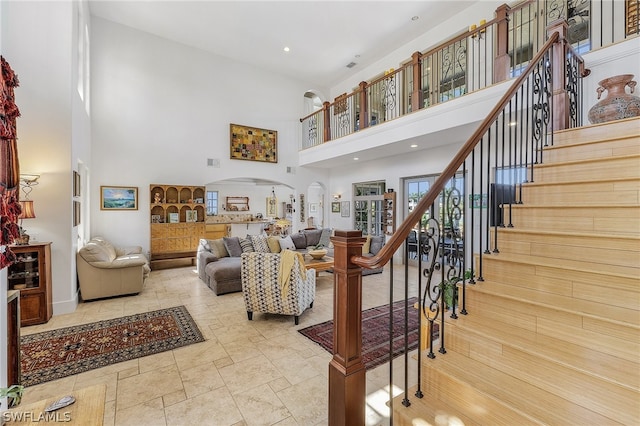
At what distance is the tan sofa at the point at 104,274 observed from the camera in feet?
14.6

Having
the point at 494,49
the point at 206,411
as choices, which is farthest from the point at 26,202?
the point at 494,49

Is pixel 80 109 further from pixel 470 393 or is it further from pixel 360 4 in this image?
pixel 470 393

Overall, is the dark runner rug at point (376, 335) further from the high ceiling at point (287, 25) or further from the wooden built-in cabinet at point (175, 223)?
the high ceiling at point (287, 25)

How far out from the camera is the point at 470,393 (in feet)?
5.24

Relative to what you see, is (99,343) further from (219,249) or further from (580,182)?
(580,182)

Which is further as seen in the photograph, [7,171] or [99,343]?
[99,343]

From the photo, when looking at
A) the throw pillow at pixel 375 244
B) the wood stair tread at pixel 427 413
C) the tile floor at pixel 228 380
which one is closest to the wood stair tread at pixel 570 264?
the wood stair tread at pixel 427 413

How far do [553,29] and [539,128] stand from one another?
1.16 meters

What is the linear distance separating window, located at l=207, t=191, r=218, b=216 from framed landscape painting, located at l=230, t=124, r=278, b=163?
4652mm

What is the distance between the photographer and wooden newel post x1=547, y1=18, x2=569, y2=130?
9.89 ft

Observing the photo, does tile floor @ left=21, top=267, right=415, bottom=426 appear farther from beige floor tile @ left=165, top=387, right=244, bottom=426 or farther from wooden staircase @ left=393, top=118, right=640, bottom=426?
wooden staircase @ left=393, top=118, right=640, bottom=426

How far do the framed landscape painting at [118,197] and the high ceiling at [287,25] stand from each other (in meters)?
3.82

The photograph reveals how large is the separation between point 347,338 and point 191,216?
693 cm

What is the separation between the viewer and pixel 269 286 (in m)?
3.60
